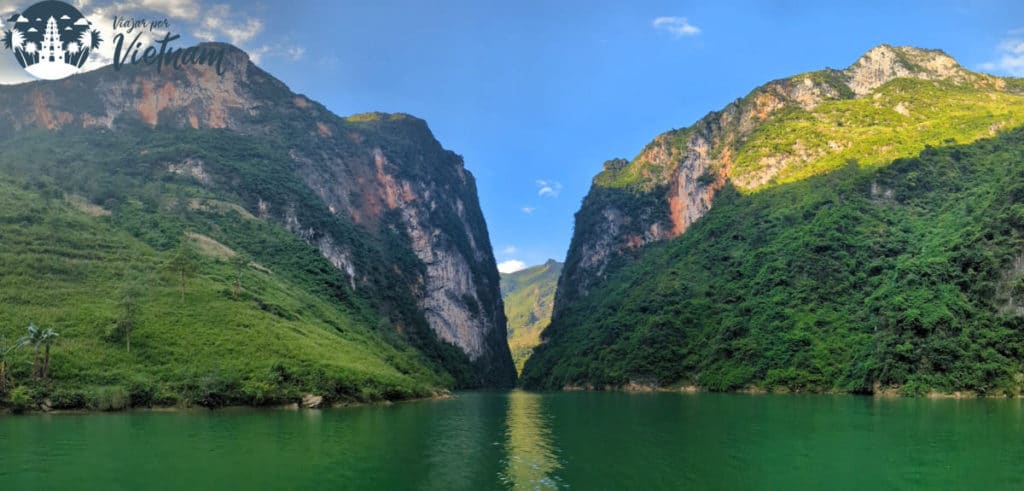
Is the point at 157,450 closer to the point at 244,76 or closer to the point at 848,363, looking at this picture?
the point at 848,363

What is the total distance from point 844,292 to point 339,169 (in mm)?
116161

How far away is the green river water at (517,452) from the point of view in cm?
2117

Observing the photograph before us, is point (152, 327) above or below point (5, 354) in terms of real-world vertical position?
above

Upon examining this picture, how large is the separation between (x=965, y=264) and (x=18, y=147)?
148m

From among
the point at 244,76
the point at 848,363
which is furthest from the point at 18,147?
the point at 848,363

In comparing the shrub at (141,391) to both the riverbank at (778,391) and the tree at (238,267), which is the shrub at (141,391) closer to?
the tree at (238,267)

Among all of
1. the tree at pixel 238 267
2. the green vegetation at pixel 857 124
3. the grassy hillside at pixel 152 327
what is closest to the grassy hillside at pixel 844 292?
the green vegetation at pixel 857 124

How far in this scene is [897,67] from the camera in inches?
5974

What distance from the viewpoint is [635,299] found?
126 m

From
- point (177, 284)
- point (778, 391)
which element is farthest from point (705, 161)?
point (177, 284)

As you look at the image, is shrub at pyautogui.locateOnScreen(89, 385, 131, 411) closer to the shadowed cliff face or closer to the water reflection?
the water reflection

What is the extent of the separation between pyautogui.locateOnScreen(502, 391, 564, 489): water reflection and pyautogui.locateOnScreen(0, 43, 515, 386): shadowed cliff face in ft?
284

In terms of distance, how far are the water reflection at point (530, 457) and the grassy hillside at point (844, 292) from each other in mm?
45852

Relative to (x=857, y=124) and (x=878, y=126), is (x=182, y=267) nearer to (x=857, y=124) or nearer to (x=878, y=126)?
(x=878, y=126)
